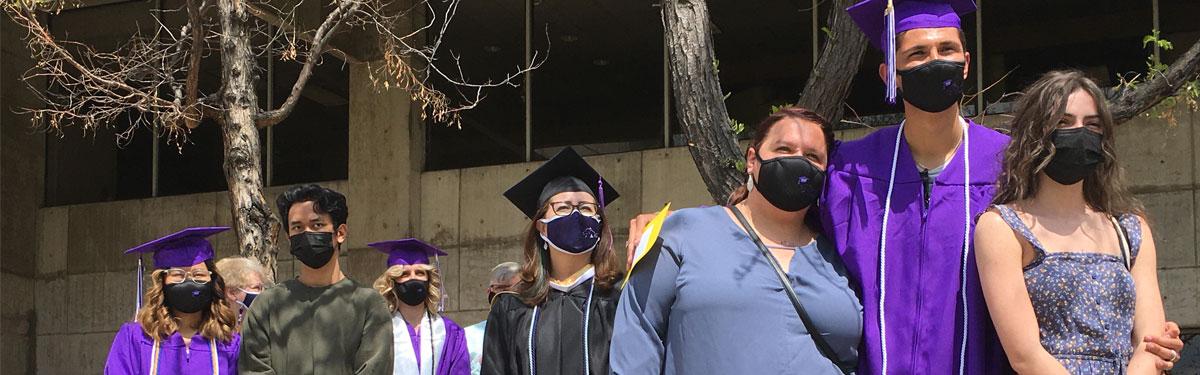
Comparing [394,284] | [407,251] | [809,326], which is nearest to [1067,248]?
[809,326]

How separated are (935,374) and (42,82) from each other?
12390 mm

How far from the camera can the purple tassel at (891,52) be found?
363cm

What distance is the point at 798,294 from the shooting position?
3631 millimetres

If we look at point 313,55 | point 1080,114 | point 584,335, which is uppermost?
point 313,55

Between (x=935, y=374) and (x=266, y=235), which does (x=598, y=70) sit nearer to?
(x=266, y=235)

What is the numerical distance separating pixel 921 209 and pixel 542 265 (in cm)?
165

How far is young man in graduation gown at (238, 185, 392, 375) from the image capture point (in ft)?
18.2

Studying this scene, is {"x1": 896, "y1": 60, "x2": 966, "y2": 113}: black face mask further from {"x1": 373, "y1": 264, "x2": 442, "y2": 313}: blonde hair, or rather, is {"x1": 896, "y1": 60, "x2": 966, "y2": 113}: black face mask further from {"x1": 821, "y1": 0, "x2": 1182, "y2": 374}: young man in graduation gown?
{"x1": 373, "y1": 264, "x2": 442, "y2": 313}: blonde hair

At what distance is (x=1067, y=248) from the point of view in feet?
11.3

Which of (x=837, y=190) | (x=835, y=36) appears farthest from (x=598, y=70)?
(x=837, y=190)

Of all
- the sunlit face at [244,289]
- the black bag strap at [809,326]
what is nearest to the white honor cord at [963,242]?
the black bag strap at [809,326]

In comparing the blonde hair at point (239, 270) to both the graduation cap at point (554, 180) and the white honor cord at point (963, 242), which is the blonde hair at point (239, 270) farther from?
the white honor cord at point (963, 242)

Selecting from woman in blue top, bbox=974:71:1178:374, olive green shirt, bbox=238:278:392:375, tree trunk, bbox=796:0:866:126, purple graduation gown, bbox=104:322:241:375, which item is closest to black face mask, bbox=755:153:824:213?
woman in blue top, bbox=974:71:1178:374

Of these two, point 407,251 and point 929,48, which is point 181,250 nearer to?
point 407,251
